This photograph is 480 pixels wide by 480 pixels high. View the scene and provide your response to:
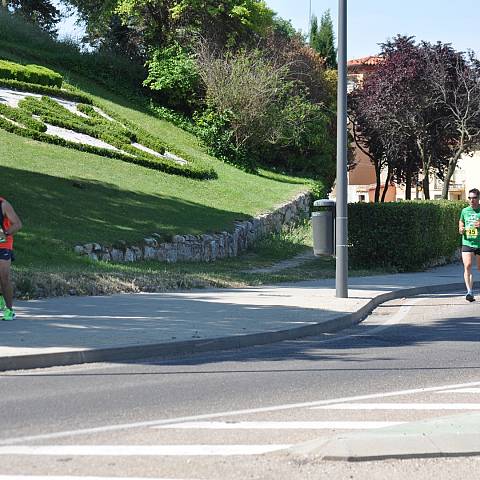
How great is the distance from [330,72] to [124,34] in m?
12.2

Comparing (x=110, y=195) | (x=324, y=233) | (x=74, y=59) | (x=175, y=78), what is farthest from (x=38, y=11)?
(x=324, y=233)

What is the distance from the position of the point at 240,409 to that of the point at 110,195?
2138 centimetres

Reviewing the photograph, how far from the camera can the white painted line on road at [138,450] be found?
668 cm

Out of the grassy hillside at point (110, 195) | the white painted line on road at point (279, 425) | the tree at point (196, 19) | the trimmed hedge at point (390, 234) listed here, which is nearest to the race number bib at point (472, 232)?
the grassy hillside at point (110, 195)

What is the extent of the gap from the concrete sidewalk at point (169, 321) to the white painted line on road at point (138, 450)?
398cm

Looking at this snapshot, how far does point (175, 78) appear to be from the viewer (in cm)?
4759

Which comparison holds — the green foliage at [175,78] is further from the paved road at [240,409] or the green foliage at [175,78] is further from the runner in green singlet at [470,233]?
the paved road at [240,409]

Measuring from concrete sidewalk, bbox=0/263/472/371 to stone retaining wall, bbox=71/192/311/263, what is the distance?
13.4 feet

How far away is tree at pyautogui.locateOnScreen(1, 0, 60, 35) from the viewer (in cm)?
6819

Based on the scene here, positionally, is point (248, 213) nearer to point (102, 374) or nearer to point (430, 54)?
point (430, 54)

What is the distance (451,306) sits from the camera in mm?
18516

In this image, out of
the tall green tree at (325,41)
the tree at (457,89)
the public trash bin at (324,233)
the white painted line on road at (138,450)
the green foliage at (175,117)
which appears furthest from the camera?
the tall green tree at (325,41)

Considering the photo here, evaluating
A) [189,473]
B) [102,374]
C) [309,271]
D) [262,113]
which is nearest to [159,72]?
[262,113]

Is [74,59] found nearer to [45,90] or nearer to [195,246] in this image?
[45,90]
